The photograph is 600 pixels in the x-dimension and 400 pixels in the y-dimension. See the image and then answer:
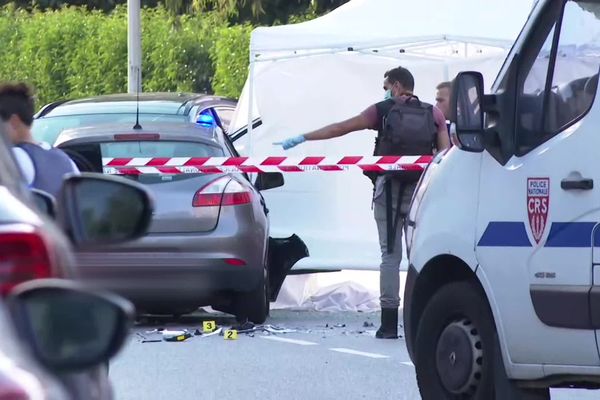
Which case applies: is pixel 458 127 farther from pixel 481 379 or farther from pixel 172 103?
pixel 172 103

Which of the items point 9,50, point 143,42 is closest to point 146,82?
point 143,42

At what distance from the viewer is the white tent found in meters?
14.0

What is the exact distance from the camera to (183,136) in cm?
1166

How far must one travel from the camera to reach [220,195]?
11570 mm

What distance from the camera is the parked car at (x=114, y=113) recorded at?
12.6m

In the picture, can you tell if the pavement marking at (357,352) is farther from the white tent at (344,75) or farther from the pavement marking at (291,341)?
the white tent at (344,75)

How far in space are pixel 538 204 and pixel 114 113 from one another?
6.69 meters

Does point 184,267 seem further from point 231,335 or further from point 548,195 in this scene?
point 548,195

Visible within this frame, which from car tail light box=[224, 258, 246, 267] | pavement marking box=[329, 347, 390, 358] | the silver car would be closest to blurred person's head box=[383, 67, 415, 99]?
the silver car

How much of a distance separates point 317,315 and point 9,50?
620 inches

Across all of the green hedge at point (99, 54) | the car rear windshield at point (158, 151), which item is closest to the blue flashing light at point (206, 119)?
the car rear windshield at point (158, 151)

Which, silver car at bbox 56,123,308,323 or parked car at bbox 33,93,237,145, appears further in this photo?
parked car at bbox 33,93,237,145

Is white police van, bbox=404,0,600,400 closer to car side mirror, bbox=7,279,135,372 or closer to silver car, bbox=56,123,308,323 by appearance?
car side mirror, bbox=7,279,135,372

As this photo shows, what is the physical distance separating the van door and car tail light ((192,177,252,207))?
478 centimetres
